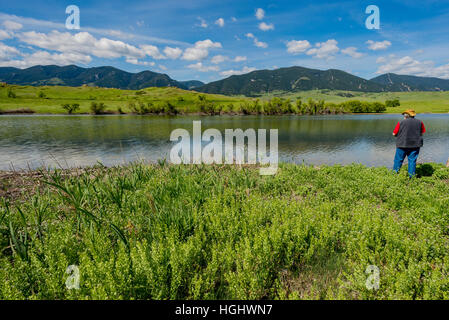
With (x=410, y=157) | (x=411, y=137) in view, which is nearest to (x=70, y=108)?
(x=411, y=137)

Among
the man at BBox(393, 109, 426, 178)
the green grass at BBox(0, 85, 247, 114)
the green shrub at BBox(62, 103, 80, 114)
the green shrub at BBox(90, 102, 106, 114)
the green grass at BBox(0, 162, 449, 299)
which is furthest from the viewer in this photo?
the green grass at BBox(0, 85, 247, 114)

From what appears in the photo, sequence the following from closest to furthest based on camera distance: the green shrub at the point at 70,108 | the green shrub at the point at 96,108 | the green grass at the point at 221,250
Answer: the green grass at the point at 221,250 < the green shrub at the point at 96,108 < the green shrub at the point at 70,108

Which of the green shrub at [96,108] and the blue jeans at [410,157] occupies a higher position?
the green shrub at [96,108]

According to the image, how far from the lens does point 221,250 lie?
15.7ft

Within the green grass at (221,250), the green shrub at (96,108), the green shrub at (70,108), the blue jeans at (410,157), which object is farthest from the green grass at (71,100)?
the green grass at (221,250)

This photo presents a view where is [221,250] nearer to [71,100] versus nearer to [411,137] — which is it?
[411,137]

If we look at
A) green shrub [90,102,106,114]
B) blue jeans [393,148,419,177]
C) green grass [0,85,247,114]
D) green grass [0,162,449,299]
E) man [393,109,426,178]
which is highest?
green grass [0,85,247,114]

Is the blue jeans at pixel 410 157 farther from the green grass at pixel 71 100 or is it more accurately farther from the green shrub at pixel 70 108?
the green shrub at pixel 70 108

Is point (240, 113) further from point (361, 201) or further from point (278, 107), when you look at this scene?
point (361, 201)

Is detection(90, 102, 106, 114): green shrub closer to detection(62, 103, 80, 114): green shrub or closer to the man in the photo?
detection(62, 103, 80, 114): green shrub

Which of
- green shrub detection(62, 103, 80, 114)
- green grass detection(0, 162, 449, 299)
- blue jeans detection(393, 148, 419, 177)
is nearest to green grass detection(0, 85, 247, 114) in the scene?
green shrub detection(62, 103, 80, 114)

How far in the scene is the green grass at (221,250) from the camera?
3604mm

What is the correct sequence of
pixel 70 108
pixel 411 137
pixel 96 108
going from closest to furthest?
pixel 411 137
pixel 96 108
pixel 70 108

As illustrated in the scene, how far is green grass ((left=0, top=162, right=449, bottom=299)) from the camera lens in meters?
3.60
